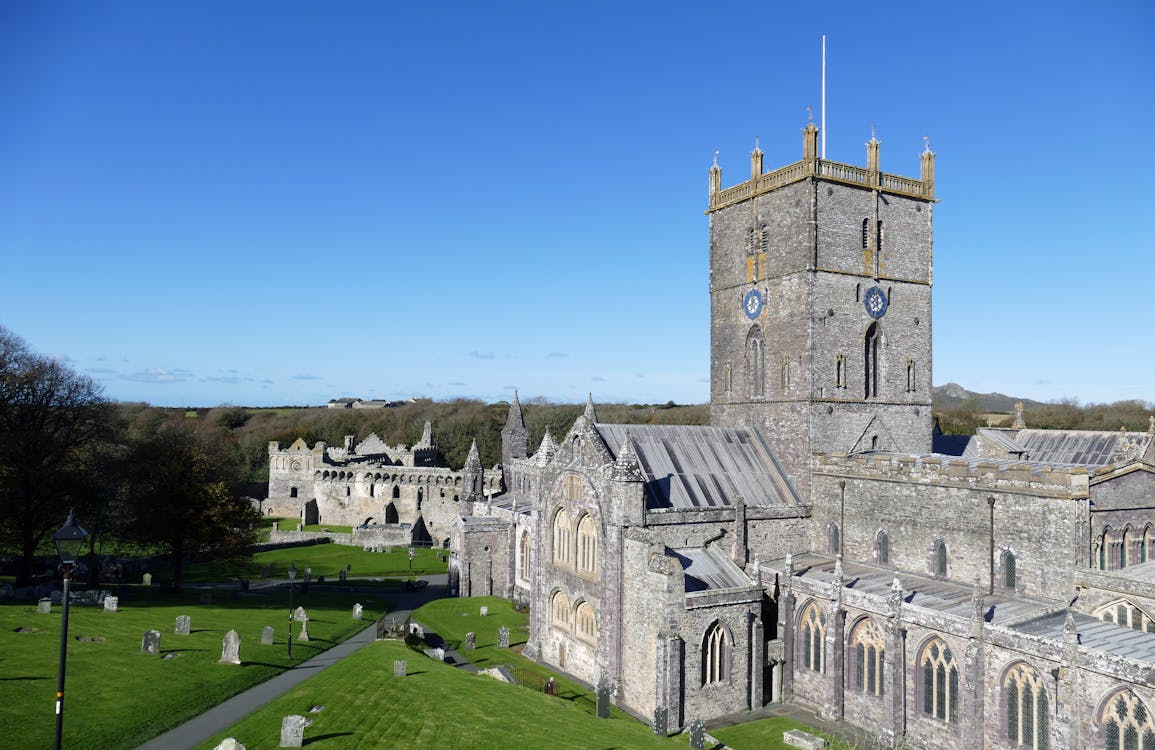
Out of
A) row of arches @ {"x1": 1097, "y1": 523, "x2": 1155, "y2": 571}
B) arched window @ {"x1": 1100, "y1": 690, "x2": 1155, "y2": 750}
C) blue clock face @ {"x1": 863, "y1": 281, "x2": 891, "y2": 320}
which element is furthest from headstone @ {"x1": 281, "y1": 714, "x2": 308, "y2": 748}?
blue clock face @ {"x1": 863, "y1": 281, "x2": 891, "y2": 320}

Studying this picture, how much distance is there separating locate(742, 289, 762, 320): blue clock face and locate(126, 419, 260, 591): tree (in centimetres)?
3339

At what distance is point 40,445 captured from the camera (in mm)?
44750

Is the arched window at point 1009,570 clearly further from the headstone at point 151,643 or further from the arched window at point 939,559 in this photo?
the headstone at point 151,643

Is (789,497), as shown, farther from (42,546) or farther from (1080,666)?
(42,546)

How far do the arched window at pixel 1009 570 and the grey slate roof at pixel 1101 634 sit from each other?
7.30ft

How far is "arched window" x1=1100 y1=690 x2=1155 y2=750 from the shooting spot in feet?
62.2

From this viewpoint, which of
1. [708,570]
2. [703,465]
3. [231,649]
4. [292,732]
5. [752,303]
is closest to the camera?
[292,732]

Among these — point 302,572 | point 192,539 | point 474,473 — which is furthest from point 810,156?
point 302,572

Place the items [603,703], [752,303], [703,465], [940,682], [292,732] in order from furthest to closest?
[752,303] < [703,465] < [603,703] < [940,682] < [292,732]

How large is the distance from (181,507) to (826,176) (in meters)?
40.7

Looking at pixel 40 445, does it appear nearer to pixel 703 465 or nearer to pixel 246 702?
pixel 246 702

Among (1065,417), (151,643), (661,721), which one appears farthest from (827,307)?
(1065,417)

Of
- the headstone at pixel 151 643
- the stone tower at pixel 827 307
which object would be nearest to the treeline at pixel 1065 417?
the stone tower at pixel 827 307

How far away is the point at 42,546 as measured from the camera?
63.4 meters
